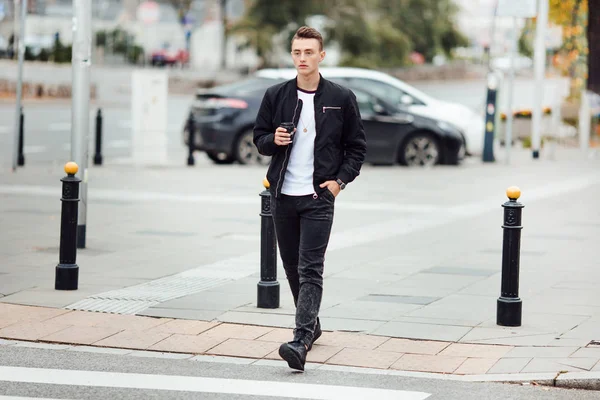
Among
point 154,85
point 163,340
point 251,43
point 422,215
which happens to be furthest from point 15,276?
point 251,43

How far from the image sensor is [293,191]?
6445mm

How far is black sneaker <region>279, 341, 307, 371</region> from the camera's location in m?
6.25

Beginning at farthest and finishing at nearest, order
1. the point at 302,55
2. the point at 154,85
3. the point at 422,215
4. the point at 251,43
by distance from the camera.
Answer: the point at 251,43 < the point at 154,85 < the point at 422,215 < the point at 302,55

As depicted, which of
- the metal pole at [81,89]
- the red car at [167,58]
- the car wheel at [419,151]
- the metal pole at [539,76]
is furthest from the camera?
the red car at [167,58]

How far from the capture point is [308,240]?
647 centimetres

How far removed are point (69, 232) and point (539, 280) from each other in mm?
3520

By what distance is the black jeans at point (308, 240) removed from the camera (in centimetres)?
643

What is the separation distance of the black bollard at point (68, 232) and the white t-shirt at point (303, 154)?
2310 millimetres

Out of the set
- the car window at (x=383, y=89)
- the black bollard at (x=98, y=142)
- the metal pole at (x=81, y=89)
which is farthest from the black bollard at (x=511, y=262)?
the car window at (x=383, y=89)

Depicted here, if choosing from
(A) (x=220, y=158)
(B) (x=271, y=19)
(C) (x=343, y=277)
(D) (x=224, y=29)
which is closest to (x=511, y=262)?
(C) (x=343, y=277)

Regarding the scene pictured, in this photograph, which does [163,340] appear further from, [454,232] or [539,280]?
[454,232]

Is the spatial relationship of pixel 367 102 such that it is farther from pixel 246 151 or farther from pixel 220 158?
pixel 220 158

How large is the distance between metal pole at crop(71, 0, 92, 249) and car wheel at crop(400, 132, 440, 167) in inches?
415

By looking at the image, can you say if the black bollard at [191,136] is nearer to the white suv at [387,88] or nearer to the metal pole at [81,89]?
the white suv at [387,88]
